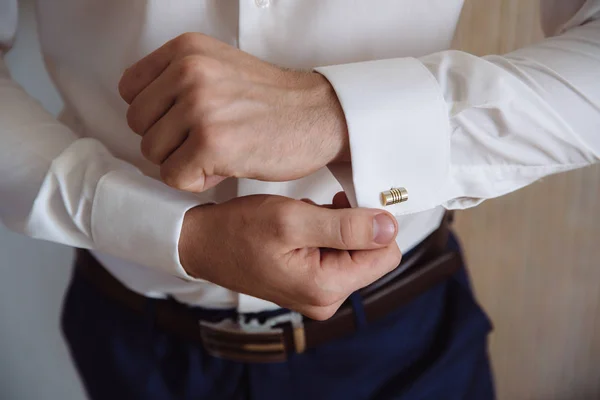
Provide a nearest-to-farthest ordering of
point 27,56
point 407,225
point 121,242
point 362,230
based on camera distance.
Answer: point 362,230
point 121,242
point 407,225
point 27,56

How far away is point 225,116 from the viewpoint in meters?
0.39

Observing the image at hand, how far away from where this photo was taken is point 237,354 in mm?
657

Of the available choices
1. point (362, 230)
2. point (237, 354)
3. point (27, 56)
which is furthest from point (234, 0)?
point (27, 56)

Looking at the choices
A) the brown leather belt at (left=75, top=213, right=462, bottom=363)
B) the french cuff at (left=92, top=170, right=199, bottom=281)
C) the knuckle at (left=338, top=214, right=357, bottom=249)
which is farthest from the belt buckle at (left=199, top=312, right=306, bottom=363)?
the knuckle at (left=338, top=214, right=357, bottom=249)

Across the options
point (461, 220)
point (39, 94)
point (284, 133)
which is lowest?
point (461, 220)

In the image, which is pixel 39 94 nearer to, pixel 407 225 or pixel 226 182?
pixel 226 182

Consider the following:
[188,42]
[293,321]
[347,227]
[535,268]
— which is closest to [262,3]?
[188,42]

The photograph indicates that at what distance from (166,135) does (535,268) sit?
87cm

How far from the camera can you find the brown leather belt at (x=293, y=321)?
0.64m

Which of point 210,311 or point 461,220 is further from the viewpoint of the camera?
point 461,220

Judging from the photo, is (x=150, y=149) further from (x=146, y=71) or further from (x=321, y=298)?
(x=321, y=298)

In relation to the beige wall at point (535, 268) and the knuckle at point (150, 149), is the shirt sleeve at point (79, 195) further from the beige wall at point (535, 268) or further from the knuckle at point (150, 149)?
the beige wall at point (535, 268)

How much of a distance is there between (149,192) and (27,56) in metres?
0.60

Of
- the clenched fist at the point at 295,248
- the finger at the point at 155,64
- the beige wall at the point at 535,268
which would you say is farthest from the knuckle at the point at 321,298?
the beige wall at the point at 535,268
